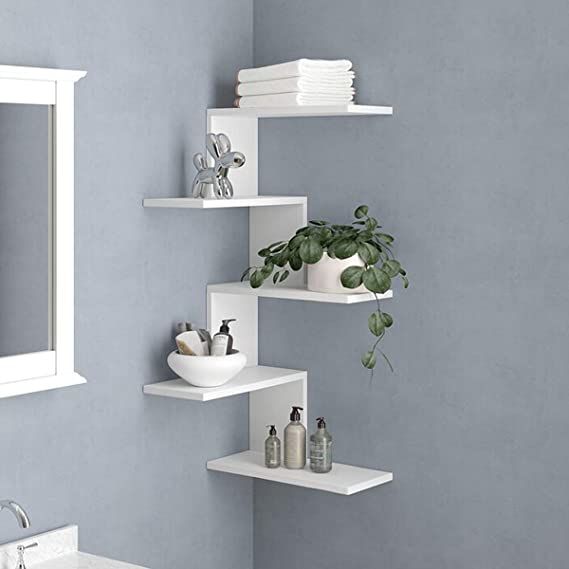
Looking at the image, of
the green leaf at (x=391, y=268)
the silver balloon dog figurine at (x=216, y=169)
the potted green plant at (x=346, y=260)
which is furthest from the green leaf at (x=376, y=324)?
the silver balloon dog figurine at (x=216, y=169)

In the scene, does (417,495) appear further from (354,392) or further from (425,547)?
(354,392)

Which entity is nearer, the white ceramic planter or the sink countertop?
the sink countertop

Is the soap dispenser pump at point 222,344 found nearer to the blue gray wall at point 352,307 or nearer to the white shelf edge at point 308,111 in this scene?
the blue gray wall at point 352,307

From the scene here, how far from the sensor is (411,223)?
9.08ft

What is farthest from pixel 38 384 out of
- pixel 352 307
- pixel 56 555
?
pixel 352 307

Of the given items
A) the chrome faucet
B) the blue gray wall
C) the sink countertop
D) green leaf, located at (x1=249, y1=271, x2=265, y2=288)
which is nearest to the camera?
the chrome faucet

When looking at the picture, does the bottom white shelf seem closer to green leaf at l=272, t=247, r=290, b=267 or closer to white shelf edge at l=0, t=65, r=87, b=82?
green leaf at l=272, t=247, r=290, b=267

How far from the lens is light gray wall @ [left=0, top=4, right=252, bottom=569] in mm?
2484

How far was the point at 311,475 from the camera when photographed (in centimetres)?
282

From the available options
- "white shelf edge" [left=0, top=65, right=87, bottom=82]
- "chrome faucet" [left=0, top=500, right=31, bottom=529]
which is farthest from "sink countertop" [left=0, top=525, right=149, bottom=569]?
"white shelf edge" [left=0, top=65, right=87, bottom=82]

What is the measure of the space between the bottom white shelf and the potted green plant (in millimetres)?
289

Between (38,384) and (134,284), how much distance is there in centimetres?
42

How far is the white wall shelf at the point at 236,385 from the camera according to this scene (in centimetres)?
266

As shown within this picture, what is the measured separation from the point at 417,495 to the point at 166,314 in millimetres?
789
